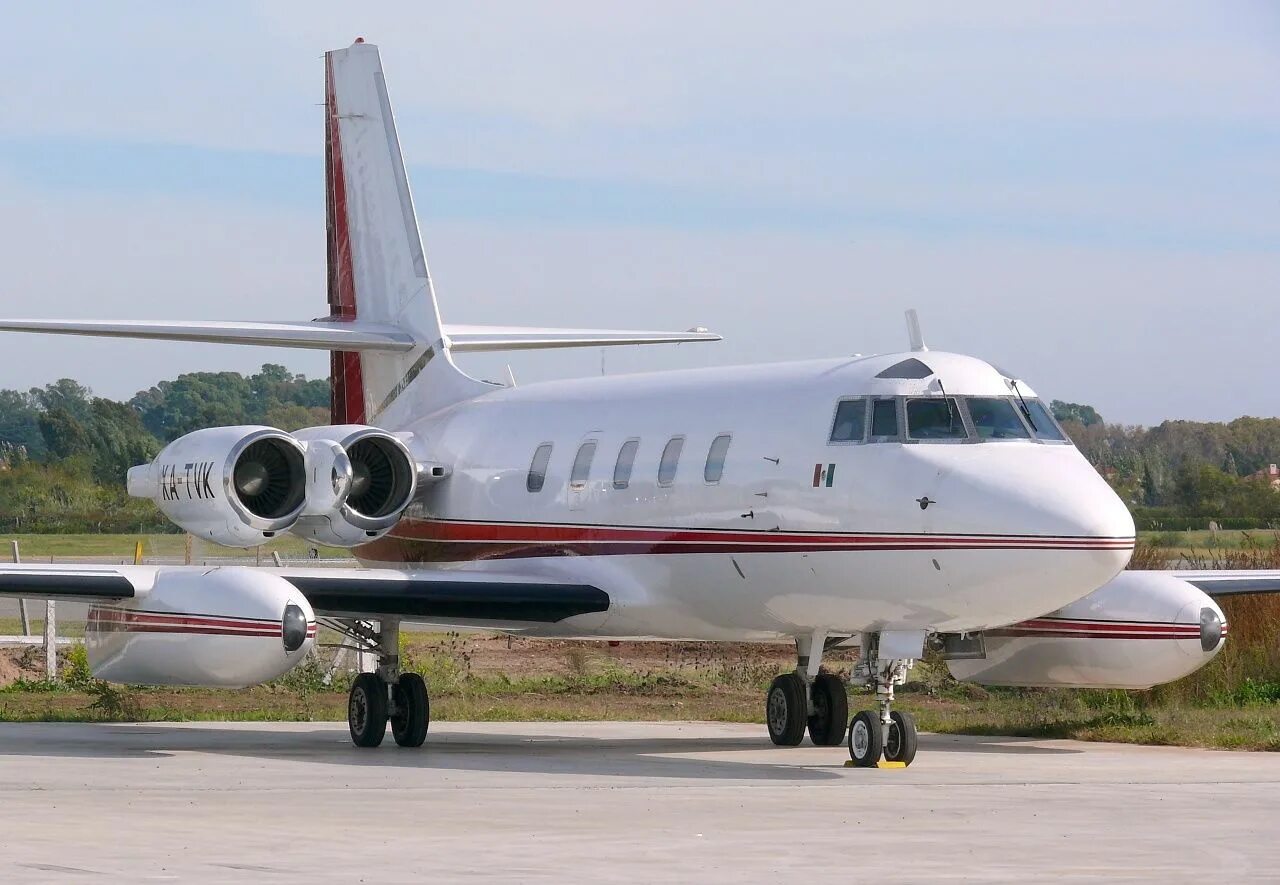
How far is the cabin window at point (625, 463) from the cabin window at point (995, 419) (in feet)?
11.7

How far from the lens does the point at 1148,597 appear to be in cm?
1798

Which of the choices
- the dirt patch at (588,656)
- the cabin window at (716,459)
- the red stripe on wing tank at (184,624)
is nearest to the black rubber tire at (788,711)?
the cabin window at (716,459)

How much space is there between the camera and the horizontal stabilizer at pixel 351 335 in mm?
20016

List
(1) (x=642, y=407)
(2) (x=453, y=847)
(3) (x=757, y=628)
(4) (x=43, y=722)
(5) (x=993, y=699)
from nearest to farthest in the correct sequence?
(2) (x=453, y=847) → (3) (x=757, y=628) → (1) (x=642, y=407) → (4) (x=43, y=722) → (5) (x=993, y=699)

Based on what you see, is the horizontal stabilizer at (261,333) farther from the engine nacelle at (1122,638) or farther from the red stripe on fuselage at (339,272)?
the engine nacelle at (1122,638)

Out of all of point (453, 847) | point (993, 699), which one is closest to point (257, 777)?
point (453, 847)

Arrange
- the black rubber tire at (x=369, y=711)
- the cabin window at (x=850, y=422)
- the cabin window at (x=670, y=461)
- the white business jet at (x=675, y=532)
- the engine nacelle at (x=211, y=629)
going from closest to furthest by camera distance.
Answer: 1. the white business jet at (x=675, y=532)
2. the cabin window at (x=850, y=422)
3. the engine nacelle at (x=211, y=629)
4. the cabin window at (x=670, y=461)
5. the black rubber tire at (x=369, y=711)

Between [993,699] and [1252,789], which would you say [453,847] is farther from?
[993,699]

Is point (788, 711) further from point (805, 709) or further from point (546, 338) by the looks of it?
point (546, 338)

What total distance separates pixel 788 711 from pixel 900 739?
116 inches

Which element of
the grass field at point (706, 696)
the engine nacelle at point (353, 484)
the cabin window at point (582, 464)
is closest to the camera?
the cabin window at point (582, 464)

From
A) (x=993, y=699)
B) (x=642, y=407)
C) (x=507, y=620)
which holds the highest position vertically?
(x=642, y=407)

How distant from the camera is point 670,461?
17.6m

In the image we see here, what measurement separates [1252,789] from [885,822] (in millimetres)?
3329
